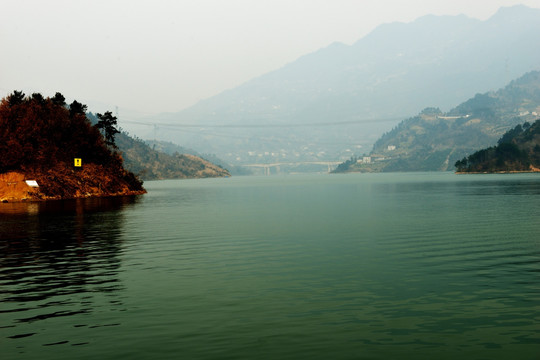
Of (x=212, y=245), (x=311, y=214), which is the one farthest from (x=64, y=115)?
(x=212, y=245)

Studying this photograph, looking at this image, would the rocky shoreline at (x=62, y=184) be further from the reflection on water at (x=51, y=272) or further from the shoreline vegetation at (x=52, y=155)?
the reflection on water at (x=51, y=272)

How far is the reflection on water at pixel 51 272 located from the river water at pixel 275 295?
5.6 inches

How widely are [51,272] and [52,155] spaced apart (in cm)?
13381

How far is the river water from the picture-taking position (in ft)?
66.7

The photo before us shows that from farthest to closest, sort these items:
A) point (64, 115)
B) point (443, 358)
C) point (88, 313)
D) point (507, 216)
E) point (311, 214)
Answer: point (64, 115), point (311, 214), point (507, 216), point (88, 313), point (443, 358)

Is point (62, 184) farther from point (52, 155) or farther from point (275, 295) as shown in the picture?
point (275, 295)

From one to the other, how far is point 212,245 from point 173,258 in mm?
8711

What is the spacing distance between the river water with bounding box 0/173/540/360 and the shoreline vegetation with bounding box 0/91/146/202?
9891 cm

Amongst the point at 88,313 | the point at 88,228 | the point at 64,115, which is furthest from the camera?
the point at 64,115

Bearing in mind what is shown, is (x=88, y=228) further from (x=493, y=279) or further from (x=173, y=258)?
(x=493, y=279)

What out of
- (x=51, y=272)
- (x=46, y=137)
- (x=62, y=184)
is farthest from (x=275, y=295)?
(x=46, y=137)

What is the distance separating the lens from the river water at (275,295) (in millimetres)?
20344

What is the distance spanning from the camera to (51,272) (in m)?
37.7

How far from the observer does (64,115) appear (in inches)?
7003
